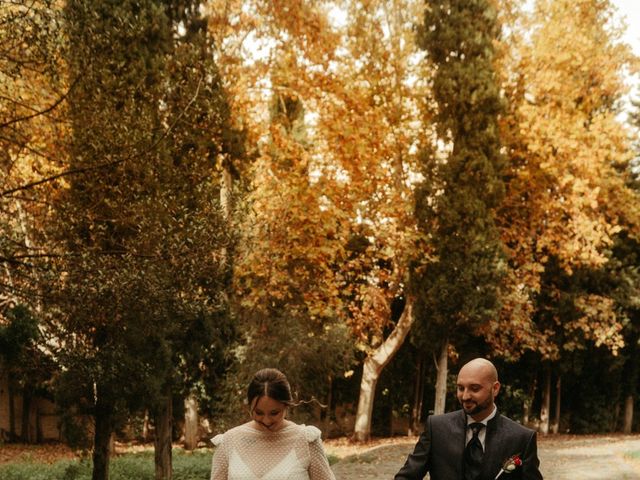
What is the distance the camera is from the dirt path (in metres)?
14.2

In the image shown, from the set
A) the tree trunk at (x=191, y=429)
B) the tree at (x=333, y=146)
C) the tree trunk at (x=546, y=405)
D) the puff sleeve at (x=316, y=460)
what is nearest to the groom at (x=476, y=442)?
the puff sleeve at (x=316, y=460)

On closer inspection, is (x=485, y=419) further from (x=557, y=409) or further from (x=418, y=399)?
(x=557, y=409)

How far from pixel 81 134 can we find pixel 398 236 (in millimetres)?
10773

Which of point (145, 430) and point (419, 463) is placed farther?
point (145, 430)

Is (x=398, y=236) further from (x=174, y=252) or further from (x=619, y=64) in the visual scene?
(x=174, y=252)

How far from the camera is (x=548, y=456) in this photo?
17750 millimetres

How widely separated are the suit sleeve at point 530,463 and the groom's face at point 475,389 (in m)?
0.33

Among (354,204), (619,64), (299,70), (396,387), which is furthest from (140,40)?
(396,387)

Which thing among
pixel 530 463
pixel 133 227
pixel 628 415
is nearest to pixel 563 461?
pixel 133 227

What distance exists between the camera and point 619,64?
66.8 feet

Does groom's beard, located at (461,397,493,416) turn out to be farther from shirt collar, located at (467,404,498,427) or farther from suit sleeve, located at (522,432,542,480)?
suit sleeve, located at (522,432,542,480)

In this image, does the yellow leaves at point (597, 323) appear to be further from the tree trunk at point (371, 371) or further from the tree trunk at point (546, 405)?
the tree trunk at point (371, 371)

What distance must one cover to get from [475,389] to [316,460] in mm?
949

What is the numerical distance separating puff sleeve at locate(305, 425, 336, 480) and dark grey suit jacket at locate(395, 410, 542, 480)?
391mm
